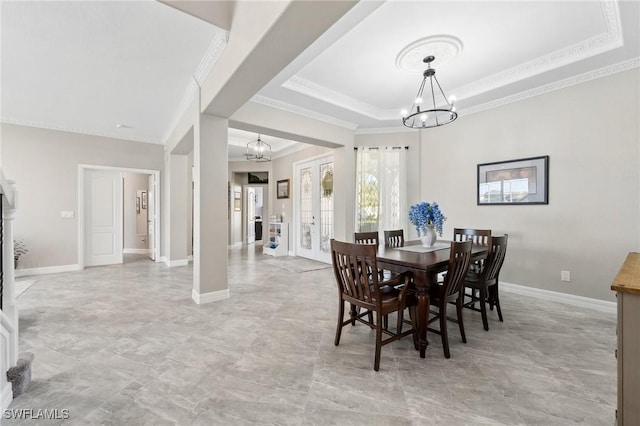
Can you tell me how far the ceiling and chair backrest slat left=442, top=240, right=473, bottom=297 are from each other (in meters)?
2.00

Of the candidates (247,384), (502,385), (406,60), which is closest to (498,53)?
(406,60)

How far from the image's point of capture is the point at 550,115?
11.3 feet

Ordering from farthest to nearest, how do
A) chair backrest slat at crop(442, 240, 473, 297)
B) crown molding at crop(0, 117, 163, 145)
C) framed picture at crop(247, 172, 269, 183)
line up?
framed picture at crop(247, 172, 269, 183) → crown molding at crop(0, 117, 163, 145) → chair backrest slat at crop(442, 240, 473, 297)

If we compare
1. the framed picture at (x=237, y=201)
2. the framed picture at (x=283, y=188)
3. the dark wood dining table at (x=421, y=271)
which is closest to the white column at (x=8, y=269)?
the dark wood dining table at (x=421, y=271)

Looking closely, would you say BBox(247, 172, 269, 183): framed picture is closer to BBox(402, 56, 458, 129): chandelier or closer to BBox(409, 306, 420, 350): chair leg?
BBox(402, 56, 458, 129): chandelier

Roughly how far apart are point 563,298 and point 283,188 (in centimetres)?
587

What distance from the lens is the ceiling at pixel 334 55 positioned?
7.45ft

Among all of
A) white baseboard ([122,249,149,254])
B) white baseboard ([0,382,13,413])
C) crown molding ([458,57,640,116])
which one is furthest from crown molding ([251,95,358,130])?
white baseboard ([122,249,149,254])

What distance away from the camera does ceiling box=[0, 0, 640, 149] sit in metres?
2.27

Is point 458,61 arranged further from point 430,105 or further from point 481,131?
point 481,131

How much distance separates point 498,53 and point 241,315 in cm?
408

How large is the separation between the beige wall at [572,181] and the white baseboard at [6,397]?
5040 millimetres

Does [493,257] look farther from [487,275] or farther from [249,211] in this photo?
[249,211]

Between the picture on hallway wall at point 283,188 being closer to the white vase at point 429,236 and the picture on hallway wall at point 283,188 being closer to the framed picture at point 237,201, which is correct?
the framed picture at point 237,201
